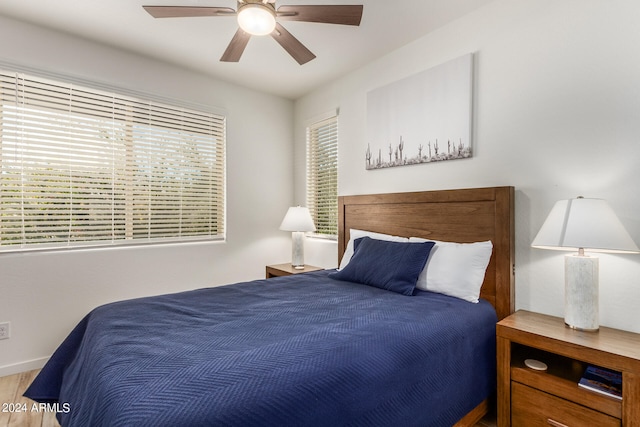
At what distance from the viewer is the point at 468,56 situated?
230cm

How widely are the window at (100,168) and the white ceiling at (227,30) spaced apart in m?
0.47

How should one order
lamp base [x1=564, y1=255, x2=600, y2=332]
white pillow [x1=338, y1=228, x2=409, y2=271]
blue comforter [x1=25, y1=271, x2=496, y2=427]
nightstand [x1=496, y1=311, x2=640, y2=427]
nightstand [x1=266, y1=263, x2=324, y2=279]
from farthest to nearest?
nightstand [x1=266, y1=263, x2=324, y2=279]
white pillow [x1=338, y1=228, x2=409, y2=271]
lamp base [x1=564, y1=255, x2=600, y2=332]
nightstand [x1=496, y1=311, x2=640, y2=427]
blue comforter [x1=25, y1=271, x2=496, y2=427]

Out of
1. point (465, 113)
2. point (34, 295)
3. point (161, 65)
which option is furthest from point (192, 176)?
point (465, 113)

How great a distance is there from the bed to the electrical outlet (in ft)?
3.10

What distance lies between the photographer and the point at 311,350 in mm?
1218

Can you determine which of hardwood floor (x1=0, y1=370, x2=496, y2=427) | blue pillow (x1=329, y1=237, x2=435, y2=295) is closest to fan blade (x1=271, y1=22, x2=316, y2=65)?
blue pillow (x1=329, y1=237, x2=435, y2=295)

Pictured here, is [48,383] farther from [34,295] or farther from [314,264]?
[314,264]

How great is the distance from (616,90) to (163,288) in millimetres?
3671

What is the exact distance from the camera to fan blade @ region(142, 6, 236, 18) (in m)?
1.73

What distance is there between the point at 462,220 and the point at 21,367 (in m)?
3.48

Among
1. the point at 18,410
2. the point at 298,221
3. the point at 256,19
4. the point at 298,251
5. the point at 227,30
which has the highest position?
the point at 227,30

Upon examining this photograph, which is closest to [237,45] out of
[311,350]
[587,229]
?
[311,350]

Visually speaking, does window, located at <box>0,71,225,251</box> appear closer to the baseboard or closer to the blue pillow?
the baseboard

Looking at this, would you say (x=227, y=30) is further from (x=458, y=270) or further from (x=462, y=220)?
(x=458, y=270)
